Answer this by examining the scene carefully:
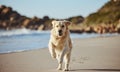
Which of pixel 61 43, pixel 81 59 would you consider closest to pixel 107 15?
pixel 81 59

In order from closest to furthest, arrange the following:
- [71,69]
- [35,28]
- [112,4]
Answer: [71,69] < [112,4] < [35,28]

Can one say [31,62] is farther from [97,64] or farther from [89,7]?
[89,7]

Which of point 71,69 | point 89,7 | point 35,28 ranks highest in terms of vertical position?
point 89,7

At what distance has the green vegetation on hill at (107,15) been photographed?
8.89 feet

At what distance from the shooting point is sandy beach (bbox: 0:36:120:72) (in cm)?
228

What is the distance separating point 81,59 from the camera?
2.52 m

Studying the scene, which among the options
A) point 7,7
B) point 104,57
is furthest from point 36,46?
point 104,57

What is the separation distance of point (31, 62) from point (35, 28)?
55cm

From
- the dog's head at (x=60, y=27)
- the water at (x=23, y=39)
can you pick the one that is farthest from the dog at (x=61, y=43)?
the water at (x=23, y=39)

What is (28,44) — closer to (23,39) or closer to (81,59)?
(23,39)

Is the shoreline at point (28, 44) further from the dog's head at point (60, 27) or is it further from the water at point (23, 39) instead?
the dog's head at point (60, 27)

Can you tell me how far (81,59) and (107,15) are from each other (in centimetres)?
51

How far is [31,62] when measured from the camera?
96.3 inches

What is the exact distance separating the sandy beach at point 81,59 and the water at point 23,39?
0.38 ft
